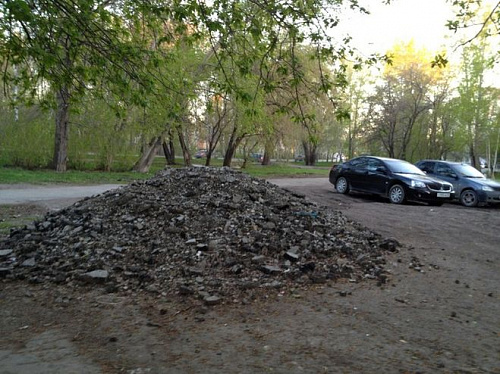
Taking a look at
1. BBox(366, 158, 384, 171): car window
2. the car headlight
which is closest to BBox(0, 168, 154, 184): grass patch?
BBox(366, 158, 384, 171): car window

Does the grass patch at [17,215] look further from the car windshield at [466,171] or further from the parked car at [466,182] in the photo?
the car windshield at [466,171]

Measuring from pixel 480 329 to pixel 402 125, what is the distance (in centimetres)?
3788

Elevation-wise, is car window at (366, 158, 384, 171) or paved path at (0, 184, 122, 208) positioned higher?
car window at (366, 158, 384, 171)

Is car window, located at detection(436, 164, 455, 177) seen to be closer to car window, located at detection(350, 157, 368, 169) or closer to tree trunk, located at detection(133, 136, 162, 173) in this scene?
car window, located at detection(350, 157, 368, 169)

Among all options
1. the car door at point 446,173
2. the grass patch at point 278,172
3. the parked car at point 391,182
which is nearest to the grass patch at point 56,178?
the parked car at point 391,182

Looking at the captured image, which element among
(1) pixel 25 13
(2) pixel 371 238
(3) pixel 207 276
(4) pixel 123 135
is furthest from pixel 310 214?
(4) pixel 123 135

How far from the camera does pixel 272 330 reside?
3500 mm

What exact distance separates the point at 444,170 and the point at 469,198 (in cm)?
156

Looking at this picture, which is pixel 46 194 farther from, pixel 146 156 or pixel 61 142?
pixel 146 156

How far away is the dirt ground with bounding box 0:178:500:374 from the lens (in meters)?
2.94

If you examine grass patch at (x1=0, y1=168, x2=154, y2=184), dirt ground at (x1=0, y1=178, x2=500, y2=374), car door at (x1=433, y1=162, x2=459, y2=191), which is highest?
car door at (x1=433, y1=162, x2=459, y2=191)

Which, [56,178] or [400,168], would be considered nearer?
[400,168]

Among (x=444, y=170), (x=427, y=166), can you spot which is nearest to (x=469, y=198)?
(x=444, y=170)

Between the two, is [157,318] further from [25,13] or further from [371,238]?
[371,238]
